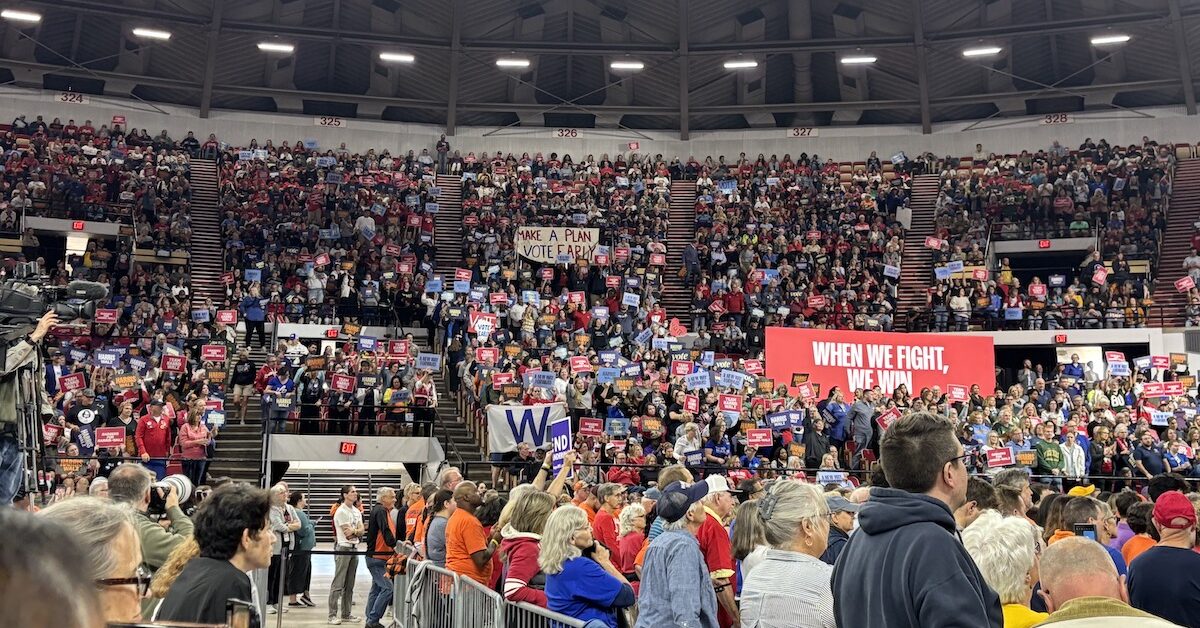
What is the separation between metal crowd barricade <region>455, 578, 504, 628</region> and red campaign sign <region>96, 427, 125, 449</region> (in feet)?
31.8

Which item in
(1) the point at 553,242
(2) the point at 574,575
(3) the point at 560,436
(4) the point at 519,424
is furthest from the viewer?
(1) the point at 553,242

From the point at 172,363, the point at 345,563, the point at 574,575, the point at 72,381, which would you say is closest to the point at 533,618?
the point at 574,575

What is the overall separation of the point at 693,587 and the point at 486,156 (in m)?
30.0

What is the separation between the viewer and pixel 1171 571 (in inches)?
181

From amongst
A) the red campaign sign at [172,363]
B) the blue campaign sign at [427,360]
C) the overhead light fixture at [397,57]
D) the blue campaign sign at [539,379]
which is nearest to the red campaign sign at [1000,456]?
the blue campaign sign at [539,379]

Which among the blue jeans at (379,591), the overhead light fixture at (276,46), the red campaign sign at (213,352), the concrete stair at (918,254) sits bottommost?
the blue jeans at (379,591)

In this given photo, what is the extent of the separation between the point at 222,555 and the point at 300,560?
9.37 meters

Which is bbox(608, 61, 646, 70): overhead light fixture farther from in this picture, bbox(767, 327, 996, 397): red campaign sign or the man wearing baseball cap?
the man wearing baseball cap

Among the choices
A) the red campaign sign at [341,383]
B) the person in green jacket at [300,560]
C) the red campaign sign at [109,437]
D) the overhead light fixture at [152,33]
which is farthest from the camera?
the overhead light fixture at [152,33]

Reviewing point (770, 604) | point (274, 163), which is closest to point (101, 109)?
point (274, 163)

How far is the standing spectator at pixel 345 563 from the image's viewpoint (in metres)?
11.8

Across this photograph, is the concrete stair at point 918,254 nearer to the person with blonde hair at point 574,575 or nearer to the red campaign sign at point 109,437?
the red campaign sign at point 109,437

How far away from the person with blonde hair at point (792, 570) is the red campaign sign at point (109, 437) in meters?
12.7

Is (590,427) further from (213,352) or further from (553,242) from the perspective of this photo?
(553,242)
